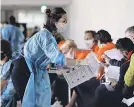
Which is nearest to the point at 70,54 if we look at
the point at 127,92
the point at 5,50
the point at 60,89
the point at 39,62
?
the point at 60,89

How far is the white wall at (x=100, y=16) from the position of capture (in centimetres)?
527

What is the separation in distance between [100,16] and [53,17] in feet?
11.6

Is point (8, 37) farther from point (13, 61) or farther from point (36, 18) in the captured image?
point (36, 18)

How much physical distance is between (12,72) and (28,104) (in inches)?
12.9

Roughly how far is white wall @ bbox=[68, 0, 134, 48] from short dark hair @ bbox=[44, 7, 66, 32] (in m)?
1.79

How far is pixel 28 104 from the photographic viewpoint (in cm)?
340

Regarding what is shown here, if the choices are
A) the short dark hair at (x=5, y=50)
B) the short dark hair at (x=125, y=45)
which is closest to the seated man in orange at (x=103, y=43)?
the short dark hair at (x=125, y=45)

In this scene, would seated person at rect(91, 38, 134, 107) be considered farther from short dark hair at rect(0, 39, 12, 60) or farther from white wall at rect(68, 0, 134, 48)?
white wall at rect(68, 0, 134, 48)

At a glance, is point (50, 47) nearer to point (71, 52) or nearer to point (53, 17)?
point (53, 17)

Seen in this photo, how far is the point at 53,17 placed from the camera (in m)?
3.38

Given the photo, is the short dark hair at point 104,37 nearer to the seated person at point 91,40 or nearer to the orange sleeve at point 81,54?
the orange sleeve at point 81,54

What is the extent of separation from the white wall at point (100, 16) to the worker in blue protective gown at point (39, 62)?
5.94 ft

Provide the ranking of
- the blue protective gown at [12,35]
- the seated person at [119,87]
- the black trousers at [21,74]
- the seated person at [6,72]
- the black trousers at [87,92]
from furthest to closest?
the blue protective gown at [12,35] < the black trousers at [87,92] < the seated person at [6,72] < the black trousers at [21,74] < the seated person at [119,87]

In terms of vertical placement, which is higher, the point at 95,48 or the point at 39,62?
the point at 39,62
